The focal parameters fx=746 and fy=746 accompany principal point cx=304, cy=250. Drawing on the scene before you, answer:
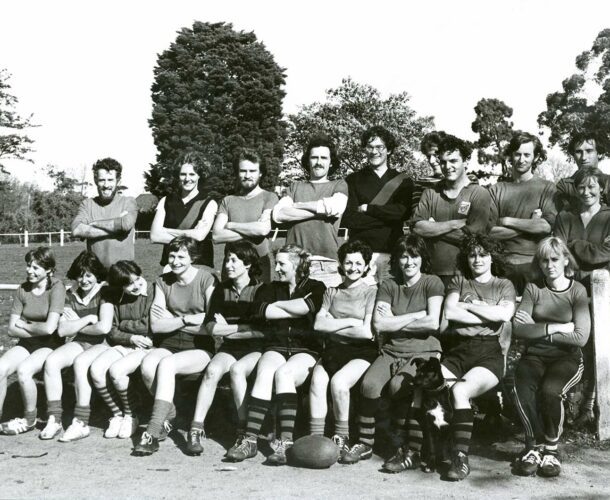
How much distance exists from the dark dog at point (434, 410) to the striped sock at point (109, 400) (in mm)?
2605

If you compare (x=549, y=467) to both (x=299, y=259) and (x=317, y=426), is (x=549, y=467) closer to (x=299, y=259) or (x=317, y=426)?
(x=317, y=426)

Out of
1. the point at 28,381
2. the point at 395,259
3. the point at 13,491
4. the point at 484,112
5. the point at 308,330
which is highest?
the point at 484,112

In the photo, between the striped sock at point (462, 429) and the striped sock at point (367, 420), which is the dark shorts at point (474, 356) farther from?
the striped sock at point (367, 420)

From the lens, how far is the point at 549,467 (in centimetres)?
497

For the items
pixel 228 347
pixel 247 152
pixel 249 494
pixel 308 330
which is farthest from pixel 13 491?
pixel 247 152

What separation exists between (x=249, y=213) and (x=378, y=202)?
1152mm

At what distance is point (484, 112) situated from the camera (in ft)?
166

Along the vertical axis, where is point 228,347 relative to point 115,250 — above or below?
below

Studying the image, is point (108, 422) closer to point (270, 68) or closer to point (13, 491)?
point (13, 491)

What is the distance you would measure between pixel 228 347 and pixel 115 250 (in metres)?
1.66

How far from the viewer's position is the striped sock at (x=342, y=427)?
5.48 m

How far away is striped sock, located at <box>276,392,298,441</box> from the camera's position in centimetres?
551

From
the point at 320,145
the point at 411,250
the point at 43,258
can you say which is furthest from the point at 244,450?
the point at 320,145

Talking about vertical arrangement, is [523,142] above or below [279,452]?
above
